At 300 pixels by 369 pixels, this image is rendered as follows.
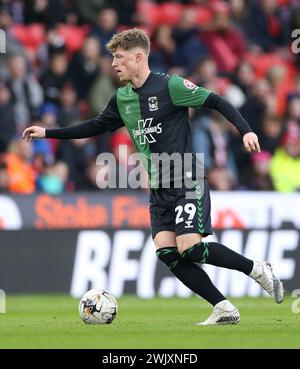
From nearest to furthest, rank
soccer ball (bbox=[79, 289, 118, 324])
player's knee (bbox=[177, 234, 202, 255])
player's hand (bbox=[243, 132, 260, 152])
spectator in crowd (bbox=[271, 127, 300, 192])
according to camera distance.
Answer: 1. player's hand (bbox=[243, 132, 260, 152])
2. player's knee (bbox=[177, 234, 202, 255])
3. soccer ball (bbox=[79, 289, 118, 324])
4. spectator in crowd (bbox=[271, 127, 300, 192])

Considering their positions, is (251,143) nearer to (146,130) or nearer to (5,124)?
(146,130)

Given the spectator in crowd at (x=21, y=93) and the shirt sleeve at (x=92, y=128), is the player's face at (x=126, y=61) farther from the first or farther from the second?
the spectator in crowd at (x=21, y=93)

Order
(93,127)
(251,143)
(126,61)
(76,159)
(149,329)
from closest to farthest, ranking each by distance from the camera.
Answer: (251,143) < (149,329) < (126,61) < (93,127) < (76,159)

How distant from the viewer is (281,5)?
68.6 ft

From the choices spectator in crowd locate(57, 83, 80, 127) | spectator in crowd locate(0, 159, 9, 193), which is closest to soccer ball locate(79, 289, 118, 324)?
spectator in crowd locate(0, 159, 9, 193)

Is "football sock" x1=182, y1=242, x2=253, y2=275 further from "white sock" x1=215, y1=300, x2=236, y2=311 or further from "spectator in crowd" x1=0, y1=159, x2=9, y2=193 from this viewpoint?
"spectator in crowd" x1=0, y1=159, x2=9, y2=193

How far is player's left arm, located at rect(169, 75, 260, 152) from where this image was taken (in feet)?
30.3

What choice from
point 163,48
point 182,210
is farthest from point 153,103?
point 163,48

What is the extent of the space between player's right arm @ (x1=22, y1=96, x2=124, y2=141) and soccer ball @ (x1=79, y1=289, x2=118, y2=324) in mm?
1447

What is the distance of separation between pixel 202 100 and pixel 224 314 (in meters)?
1.79

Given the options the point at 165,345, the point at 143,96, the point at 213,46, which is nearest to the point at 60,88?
the point at 213,46

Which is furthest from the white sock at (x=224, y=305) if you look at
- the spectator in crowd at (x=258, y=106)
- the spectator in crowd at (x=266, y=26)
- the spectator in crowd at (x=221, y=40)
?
the spectator in crowd at (x=266, y=26)

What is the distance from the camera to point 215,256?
9391 millimetres

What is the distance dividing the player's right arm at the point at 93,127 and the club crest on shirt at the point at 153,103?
43 centimetres
